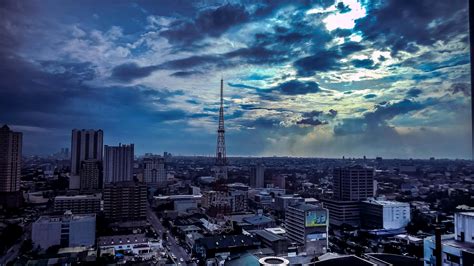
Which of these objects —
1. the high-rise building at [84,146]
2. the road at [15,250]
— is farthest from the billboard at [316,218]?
the high-rise building at [84,146]

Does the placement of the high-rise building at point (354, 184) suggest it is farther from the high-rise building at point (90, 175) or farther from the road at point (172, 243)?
the high-rise building at point (90, 175)

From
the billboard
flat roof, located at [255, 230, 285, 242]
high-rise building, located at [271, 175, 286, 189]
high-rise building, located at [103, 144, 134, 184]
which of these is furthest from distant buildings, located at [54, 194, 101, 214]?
high-rise building, located at [271, 175, 286, 189]

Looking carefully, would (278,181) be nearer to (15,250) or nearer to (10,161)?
(10,161)

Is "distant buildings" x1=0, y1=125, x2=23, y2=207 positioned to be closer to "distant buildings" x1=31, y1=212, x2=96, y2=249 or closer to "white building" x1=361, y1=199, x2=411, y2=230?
"distant buildings" x1=31, y1=212, x2=96, y2=249

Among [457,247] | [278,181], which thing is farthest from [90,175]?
[457,247]

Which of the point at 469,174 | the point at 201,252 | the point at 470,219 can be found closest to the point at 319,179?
the point at 469,174
